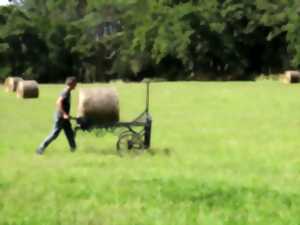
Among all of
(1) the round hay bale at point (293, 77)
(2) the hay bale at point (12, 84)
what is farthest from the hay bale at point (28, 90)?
(1) the round hay bale at point (293, 77)

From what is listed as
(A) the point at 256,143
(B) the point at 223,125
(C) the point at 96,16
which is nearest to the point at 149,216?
(A) the point at 256,143

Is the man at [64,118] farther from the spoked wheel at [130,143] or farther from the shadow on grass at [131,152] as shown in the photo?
the spoked wheel at [130,143]

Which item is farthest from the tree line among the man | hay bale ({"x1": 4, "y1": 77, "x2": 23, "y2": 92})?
the man

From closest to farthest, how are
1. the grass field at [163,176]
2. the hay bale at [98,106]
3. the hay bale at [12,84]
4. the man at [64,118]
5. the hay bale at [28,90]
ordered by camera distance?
the grass field at [163,176], the man at [64,118], the hay bale at [98,106], the hay bale at [28,90], the hay bale at [12,84]

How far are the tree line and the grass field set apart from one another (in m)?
36.7

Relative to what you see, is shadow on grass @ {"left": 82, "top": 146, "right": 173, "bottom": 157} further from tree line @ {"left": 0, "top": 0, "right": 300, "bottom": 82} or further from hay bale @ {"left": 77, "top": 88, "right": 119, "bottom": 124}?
tree line @ {"left": 0, "top": 0, "right": 300, "bottom": 82}

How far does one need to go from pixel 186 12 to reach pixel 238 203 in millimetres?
48858

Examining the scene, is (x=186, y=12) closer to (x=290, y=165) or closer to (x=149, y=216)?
(x=290, y=165)

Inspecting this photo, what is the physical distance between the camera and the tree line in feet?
190

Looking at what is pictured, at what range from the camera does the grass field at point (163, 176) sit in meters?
9.96

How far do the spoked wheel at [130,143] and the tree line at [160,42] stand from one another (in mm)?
39816

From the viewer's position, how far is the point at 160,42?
194 ft

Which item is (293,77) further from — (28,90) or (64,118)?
(64,118)

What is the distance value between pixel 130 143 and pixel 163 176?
3.18m
